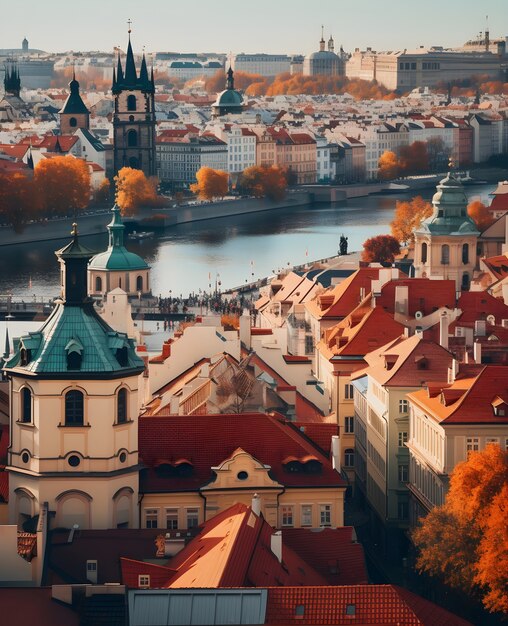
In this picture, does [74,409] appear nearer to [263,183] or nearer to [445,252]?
[445,252]

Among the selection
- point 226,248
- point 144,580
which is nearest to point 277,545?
point 144,580

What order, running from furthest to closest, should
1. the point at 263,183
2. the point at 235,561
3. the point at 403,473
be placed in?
the point at 263,183
the point at 403,473
the point at 235,561

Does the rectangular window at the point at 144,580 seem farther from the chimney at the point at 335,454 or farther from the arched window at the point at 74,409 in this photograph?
the chimney at the point at 335,454

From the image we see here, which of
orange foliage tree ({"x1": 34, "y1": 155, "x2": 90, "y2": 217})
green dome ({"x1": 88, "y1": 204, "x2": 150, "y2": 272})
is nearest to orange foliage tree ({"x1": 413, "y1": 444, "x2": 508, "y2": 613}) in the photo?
green dome ({"x1": 88, "y1": 204, "x2": 150, "y2": 272})

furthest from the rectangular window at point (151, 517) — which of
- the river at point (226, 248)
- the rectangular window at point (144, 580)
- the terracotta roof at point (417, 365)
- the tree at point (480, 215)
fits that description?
the river at point (226, 248)

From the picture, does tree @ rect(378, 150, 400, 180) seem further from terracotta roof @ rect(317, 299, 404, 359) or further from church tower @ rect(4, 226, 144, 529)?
church tower @ rect(4, 226, 144, 529)
